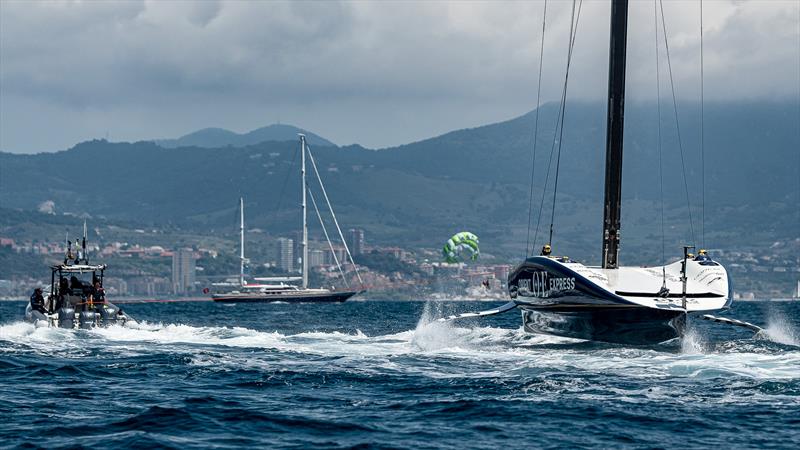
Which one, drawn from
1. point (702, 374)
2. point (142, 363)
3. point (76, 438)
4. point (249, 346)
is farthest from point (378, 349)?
point (76, 438)

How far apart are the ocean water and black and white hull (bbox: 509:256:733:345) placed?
562 millimetres

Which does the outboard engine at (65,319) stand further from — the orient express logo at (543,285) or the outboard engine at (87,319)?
the orient express logo at (543,285)

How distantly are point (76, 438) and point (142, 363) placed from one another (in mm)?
13229

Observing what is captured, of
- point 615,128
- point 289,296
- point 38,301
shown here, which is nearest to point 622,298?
point 615,128

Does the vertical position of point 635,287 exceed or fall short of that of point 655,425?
it exceeds it

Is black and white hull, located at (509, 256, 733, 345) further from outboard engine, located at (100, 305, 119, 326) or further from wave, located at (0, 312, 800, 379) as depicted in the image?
outboard engine, located at (100, 305, 119, 326)

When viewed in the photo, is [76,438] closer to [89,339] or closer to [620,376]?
[620,376]

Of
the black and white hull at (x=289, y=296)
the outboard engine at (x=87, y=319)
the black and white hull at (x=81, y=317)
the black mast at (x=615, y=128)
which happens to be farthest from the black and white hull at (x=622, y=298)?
the black and white hull at (x=289, y=296)

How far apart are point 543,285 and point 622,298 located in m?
4.36

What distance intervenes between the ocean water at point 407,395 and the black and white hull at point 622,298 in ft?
1.84

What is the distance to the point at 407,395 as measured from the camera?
90.5 feet

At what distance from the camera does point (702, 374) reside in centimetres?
2986

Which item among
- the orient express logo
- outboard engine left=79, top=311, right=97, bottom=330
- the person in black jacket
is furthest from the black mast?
the person in black jacket

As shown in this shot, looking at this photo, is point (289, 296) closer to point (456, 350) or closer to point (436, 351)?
point (436, 351)
